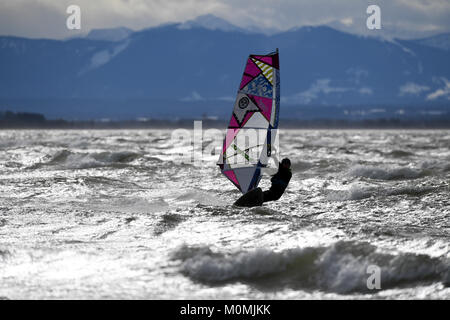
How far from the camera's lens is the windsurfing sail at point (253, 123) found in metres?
14.2

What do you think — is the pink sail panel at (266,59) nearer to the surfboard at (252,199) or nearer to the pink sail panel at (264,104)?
the pink sail panel at (264,104)

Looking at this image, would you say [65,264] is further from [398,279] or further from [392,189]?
[392,189]

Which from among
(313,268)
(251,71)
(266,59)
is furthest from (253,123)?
(313,268)

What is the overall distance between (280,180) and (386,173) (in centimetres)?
905

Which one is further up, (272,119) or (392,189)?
(272,119)

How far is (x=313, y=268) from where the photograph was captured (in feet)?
28.8

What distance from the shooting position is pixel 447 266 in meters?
Answer: 8.49

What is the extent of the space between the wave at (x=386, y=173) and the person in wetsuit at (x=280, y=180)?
27.4 feet

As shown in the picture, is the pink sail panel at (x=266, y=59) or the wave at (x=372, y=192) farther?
the wave at (x=372, y=192)

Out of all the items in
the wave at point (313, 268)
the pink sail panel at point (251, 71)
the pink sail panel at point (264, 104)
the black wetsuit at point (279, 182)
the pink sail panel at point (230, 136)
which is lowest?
the wave at point (313, 268)

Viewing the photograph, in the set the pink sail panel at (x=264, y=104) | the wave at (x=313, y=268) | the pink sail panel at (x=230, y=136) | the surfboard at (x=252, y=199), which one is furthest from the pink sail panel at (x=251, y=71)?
the wave at (x=313, y=268)

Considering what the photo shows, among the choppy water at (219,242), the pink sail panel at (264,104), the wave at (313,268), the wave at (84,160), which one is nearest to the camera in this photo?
the choppy water at (219,242)
